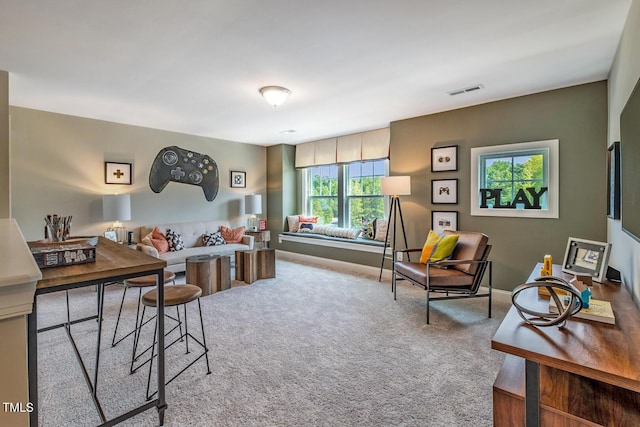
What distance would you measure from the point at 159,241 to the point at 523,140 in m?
5.22

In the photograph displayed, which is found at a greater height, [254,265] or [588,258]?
[588,258]

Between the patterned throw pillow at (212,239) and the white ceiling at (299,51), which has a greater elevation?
the white ceiling at (299,51)

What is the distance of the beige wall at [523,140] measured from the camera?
3.20m

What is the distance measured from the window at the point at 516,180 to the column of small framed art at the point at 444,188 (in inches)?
9.3

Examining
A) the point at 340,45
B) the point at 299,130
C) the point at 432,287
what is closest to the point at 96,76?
the point at 340,45

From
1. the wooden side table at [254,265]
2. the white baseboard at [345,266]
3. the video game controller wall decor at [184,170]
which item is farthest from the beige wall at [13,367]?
the video game controller wall decor at [184,170]

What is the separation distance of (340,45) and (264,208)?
4.85m

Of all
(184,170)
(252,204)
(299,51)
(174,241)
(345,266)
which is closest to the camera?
(299,51)

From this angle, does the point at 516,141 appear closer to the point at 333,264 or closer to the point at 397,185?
the point at 397,185

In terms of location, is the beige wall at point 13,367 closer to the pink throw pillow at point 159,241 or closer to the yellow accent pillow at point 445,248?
the yellow accent pillow at point 445,248

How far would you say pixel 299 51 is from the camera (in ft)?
8.29

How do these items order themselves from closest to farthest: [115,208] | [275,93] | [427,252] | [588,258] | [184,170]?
1. [588,258]
2. [275,93]
3. [427,252]
4. [115,208]
5. [184,170]

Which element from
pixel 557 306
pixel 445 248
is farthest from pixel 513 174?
pixel 557 306

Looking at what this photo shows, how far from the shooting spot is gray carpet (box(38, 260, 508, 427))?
1.78 m
